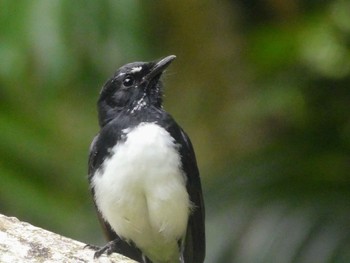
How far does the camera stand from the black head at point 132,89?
5.81m

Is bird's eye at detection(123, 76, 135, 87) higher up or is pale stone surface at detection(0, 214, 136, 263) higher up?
bird's eye at detection(123, 76, 135, 87)

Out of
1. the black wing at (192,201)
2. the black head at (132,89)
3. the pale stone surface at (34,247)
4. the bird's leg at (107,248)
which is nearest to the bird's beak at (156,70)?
the black head at (132,89)

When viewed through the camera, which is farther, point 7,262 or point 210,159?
point 210,159

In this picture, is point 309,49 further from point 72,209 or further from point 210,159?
point 72,209

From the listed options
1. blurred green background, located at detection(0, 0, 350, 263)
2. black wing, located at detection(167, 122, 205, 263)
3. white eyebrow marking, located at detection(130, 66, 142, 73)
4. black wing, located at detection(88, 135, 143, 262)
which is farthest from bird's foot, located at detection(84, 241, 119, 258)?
white eyebrow marking, located at detection(130, 66, 142, 73)

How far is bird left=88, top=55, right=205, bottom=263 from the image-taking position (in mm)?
5430

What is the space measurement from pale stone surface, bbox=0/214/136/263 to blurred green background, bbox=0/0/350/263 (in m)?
1.59

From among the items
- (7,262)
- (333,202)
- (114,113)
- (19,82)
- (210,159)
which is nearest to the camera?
(7,262)

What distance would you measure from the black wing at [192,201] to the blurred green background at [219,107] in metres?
0.36

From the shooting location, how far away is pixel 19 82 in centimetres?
686

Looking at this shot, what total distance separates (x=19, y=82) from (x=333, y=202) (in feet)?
6.71

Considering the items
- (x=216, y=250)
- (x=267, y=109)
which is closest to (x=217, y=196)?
(x=216, y=250)

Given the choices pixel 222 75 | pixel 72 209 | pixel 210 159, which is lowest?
pixel 72 209

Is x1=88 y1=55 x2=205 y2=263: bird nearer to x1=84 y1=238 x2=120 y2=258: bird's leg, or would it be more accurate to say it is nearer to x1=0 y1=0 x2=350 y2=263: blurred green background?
x1=84 y1=238 x2=120 y2=258: bird's leg
